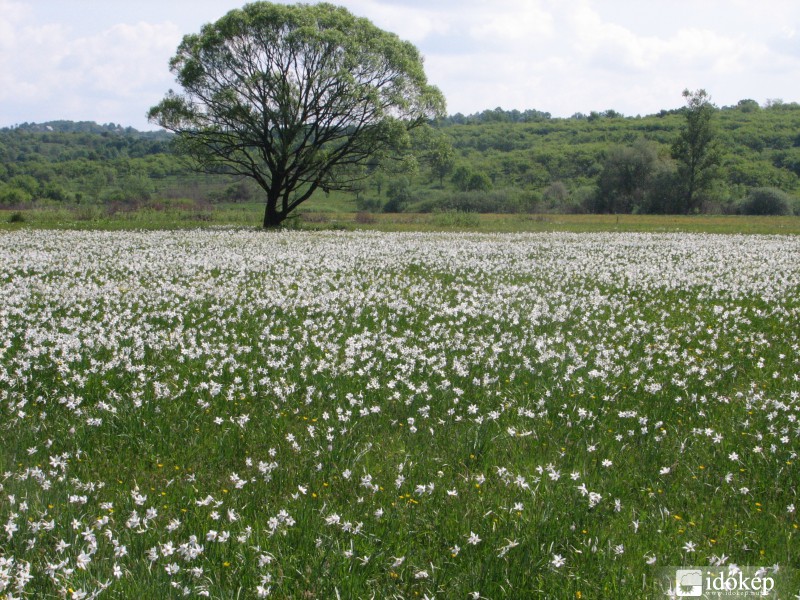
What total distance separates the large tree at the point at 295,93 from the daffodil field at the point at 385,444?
28.0 meters

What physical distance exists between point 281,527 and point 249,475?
117 centimetres

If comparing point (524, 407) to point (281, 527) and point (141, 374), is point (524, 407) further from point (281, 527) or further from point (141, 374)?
point (141, 374)

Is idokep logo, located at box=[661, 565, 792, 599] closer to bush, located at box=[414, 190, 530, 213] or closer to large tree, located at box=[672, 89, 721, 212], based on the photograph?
bush, located at box=[414, 190, 530, 213]

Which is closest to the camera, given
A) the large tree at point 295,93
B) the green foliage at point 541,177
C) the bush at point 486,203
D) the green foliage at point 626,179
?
the large tree at point 295,93

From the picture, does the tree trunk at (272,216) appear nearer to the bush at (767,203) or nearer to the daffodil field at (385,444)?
the daffodil field at (385,444)

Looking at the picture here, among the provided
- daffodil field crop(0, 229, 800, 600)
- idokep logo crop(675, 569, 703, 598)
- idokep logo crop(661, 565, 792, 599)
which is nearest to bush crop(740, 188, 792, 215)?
daffodil field crop(0, 229, 800, 600)

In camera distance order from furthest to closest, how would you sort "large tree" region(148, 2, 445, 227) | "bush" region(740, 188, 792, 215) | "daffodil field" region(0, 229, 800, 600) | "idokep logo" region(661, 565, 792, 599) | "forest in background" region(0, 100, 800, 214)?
"forest in background" region(0, 100, 800, 214)
"bush" region(740, 188, 792, 215)
"large tree" region(148, 2, 445, 227)
"daffodil field" region(0, 229, 800, 600)
"idokep logo" region(661, 565, 792, 599)

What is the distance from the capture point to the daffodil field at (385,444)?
395cm

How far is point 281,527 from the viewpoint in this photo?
4246 mm

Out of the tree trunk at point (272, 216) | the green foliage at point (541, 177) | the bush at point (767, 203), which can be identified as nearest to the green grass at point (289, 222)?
the tree trunk at point (272, 216)

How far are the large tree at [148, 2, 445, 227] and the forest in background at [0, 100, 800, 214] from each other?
8.80ft

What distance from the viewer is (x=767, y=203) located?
78250 mm

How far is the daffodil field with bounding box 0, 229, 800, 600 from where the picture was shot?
395cm

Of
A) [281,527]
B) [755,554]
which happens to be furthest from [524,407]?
[281,527]
